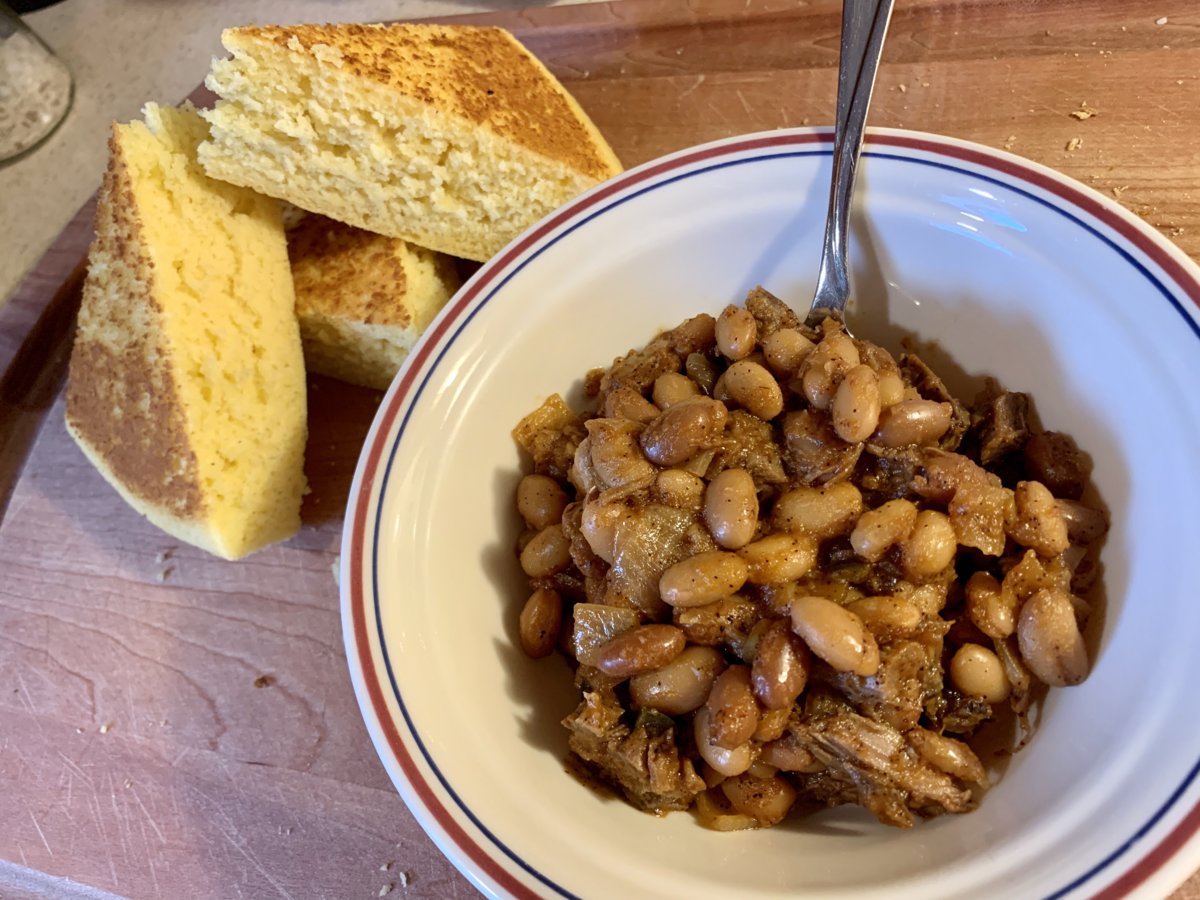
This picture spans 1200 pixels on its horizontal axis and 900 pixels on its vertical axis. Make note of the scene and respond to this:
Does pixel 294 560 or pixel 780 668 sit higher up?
pixel 780 668

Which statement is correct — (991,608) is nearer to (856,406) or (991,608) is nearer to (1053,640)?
(1053,640)

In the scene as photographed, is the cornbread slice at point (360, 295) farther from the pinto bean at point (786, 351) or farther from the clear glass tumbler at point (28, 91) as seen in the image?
the clear glass tumbler at point (28, 91)

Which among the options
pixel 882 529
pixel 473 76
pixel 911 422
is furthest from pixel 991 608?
pixel 473 76

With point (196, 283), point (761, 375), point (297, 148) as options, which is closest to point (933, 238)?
point (761, 375)

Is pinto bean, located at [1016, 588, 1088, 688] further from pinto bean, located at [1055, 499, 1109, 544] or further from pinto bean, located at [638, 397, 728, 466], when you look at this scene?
pinto bean, located at [638, 397, 728, 466]

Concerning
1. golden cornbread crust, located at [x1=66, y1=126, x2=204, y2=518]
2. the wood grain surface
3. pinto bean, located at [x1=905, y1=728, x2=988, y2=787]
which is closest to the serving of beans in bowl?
pinto bean, located at [x1=905, y1=728, x2=988, y2=787]

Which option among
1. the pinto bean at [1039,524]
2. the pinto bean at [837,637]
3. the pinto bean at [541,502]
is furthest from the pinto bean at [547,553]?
the pinto bean at [1039,524]

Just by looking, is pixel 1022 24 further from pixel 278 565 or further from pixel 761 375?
pixel 278 565
